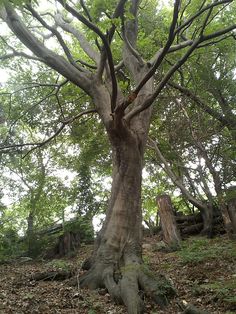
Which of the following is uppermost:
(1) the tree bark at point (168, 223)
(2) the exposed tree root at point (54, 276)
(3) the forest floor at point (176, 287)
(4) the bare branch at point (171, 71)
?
(4) the bare branch at point (171, 71)

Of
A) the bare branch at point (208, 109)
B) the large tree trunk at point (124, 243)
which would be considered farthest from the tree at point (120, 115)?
the bare branch at point (208, 109)

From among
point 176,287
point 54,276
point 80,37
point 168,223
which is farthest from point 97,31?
point 168,223

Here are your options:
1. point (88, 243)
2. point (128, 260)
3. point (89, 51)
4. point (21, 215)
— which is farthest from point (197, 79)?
point (21, 215)

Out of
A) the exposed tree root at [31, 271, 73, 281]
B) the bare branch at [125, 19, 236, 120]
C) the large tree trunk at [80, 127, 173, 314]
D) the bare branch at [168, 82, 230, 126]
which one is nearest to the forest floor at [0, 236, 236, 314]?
the exposed tree root at [31, 271, 73, 281]

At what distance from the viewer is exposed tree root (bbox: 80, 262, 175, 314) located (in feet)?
14.7

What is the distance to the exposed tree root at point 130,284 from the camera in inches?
177

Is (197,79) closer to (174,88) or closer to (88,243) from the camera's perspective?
(174,88)

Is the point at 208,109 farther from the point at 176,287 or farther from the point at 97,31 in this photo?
the point at 176,287

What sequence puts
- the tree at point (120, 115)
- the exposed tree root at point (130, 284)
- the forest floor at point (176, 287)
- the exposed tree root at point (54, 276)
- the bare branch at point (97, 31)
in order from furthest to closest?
the exposed tree root at point (54, 276)
the tree at point (120, 115)
the bare branch at point (97, 31)
the exposed tree root at point (130, 284)
the forest floor at point (176, 287)

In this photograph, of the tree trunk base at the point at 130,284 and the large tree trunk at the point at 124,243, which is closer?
the tree trunk base at the point at 130,284

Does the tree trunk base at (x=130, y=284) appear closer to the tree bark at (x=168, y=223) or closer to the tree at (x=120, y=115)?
the tree at (x=120, y=115)

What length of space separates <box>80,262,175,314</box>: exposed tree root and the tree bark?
458 centimetres

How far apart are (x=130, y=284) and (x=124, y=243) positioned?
1.24 meters

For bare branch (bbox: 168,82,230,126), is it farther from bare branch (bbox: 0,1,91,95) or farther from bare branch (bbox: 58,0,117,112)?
bare branch (bbox: 58,0,117,112)
